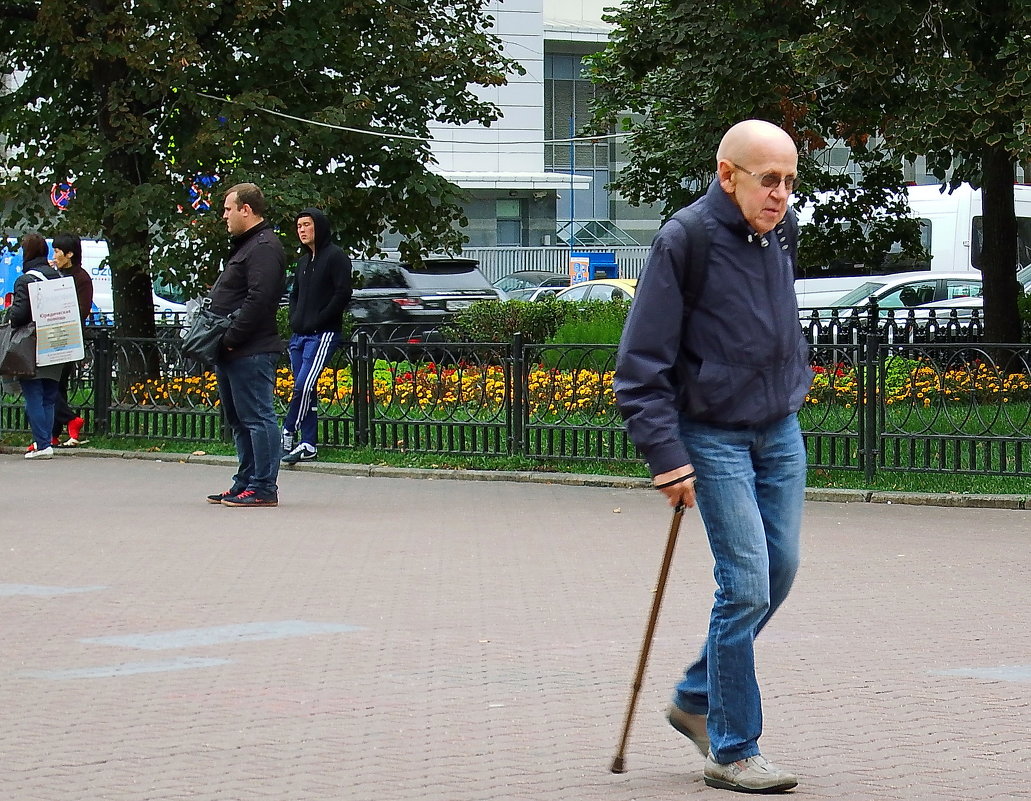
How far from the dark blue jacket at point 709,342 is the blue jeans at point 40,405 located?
1158 centimetres

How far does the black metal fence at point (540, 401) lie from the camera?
12461 millimetres

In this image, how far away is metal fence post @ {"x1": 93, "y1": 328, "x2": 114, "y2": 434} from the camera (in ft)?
54.7

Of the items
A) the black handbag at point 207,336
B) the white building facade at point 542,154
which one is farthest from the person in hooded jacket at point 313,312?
the white building facade at point 542,154

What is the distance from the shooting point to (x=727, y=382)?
4695mm

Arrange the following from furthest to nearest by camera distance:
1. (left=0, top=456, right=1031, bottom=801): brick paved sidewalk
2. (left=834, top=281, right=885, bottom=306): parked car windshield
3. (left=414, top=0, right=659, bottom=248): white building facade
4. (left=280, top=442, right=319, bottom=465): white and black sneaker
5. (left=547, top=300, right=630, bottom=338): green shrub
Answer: (left=414, top=0, right=659, bottom=248): white building facade
(left=834, top=281, right=885, bottom=306): parked car windshield
(left=547, top=300, right=630, bottom=338): green shrub
(left=280, top=442, right=319, bottom=465): white and black sneaker
(left=0, top=456, right=1031, bottom=801): brick paved sidewalk

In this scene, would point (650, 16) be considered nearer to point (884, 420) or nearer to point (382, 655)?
point (884, 420)

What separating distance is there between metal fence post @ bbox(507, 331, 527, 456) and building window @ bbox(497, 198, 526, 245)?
147 feet

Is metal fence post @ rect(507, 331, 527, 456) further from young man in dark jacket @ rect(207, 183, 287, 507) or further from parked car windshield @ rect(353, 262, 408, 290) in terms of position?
parked car windshield @ rect(353, 262, 408, 290)

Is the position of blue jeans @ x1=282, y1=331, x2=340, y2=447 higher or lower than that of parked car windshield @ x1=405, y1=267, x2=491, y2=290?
lower

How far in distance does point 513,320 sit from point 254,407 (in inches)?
533

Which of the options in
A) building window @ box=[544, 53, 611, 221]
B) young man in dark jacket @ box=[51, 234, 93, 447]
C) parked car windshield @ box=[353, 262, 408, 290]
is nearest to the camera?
young man in dark jacket @ box=[51, 234, 93, 447]

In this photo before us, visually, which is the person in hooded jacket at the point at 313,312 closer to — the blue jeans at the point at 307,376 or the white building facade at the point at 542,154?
the blue jeans at the point at 307,376

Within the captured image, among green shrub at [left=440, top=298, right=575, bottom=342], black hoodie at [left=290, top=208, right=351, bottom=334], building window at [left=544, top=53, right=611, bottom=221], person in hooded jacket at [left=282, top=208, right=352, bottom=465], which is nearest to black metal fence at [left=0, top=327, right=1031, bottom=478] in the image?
person in hooded jacket at [left=282, top=208, right=352, bottom=465]

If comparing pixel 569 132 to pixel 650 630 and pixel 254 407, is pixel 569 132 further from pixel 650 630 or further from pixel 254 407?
pixel 650 630
